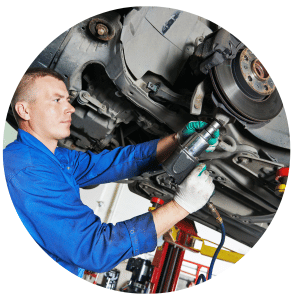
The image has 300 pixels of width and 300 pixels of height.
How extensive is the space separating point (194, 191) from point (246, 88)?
0.42m

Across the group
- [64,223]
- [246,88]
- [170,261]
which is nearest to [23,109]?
[64,223]

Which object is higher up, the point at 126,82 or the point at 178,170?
the point at 126,82

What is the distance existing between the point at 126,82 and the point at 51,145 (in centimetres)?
40

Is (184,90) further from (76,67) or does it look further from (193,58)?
(76,67)

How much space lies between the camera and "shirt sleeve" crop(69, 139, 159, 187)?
1099 millimetres

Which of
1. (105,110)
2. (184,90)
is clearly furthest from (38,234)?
(184,90)

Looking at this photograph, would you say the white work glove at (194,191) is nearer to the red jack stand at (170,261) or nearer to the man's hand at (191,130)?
the man's hand at (191,130)

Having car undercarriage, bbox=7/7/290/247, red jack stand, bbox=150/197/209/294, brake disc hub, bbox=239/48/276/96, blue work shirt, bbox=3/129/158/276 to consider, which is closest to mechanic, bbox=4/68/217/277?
blue work shirt, bbox=3/129/158/276

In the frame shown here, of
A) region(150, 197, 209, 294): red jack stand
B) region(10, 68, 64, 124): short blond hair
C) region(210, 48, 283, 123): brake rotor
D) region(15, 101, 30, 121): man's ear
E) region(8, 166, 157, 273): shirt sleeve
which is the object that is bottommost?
region(8, 166, 157, 273): shirt sleeve

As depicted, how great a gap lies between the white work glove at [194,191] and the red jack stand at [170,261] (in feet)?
3.33

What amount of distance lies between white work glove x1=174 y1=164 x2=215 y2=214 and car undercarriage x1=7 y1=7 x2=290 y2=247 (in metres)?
0.21

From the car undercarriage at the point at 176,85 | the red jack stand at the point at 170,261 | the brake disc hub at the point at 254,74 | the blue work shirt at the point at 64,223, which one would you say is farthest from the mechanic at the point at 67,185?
the red jack stand at the point at 170,261

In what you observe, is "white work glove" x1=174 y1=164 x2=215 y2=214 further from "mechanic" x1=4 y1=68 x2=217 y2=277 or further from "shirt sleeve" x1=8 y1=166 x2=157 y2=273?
"shirt sleeve" x1=8 y1=166 x2=157 y2=273

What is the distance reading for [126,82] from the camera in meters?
1.04
